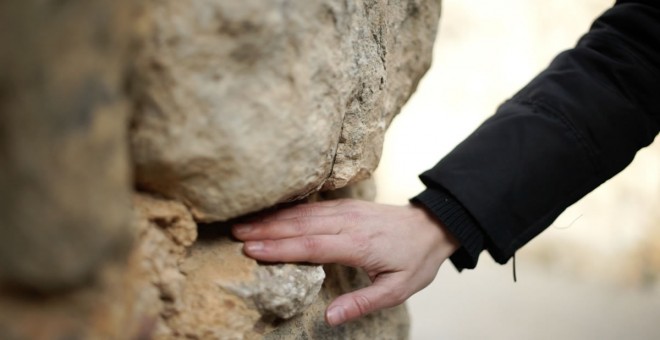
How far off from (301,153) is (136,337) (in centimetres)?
27

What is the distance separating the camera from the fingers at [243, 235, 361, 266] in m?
0.83

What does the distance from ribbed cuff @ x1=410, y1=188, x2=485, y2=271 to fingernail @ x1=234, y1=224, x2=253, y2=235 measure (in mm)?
310

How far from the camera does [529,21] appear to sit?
3266 mm

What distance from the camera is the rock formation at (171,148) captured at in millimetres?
488

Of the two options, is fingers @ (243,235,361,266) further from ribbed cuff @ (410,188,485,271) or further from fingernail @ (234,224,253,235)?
ribbed cuff @ (410,188,485,271)

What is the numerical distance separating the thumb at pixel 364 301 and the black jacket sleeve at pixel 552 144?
132mm

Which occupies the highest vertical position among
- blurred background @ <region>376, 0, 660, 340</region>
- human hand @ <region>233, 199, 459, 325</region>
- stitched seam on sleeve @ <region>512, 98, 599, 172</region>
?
stitched seam on sleeve @ <region>512, 98, 599, 172</region>

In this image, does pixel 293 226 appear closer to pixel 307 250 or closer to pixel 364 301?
pixel 307 250

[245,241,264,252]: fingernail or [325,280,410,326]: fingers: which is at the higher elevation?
[245,241,264,252]: fingernail

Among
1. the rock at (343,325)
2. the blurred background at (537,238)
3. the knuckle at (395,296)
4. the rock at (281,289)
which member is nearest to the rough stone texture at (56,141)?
the rock at (281,289)

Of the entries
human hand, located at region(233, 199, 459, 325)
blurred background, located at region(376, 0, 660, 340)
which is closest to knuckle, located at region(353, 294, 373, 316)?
human hand, located at region(233, 199, 459, 325)

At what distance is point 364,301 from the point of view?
0.95 meters

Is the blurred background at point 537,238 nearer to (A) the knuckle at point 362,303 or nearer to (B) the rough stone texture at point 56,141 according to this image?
(A) the knuckle at point 362,303

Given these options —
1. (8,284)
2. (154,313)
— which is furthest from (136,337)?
(8,284)
